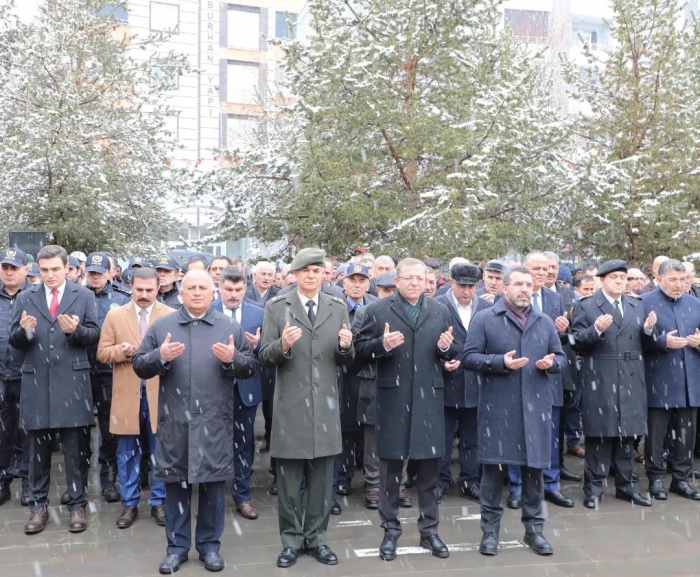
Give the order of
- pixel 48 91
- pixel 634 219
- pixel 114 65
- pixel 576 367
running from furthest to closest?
pixel 114 65 < pixel 48 91 < pixel 634 219 < pixel 576 367

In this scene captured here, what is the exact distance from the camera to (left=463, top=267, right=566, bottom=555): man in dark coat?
5.89 metres

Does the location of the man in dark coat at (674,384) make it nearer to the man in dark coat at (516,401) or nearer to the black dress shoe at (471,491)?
the black dress shoe at (471,491)

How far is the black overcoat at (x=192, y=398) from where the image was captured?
5.48 meters

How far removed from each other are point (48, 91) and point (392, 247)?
7.90 m

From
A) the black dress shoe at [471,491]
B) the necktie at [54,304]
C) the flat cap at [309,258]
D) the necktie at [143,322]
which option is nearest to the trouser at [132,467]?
the necktie at [143,322]

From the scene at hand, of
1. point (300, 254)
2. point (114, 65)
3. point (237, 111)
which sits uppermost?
point (237, 111)

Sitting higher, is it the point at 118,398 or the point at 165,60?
the point at 165,60

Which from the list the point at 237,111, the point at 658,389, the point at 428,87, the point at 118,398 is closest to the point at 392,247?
the point at 428,87

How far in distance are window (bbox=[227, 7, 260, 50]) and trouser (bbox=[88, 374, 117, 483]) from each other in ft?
102

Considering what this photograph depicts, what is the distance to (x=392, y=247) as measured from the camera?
46.6ft

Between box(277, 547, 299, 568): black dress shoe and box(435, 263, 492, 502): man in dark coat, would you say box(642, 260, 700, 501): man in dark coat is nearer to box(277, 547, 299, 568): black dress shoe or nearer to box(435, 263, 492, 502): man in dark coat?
box(435, 263, 492, 502): man in dark coat

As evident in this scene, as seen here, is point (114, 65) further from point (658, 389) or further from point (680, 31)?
point (658, 389)

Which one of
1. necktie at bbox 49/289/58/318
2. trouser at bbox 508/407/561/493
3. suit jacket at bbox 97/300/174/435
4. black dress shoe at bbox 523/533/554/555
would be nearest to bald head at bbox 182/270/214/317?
suit jacket at bbox 97/300/174/435

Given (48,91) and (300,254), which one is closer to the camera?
(300,254)
